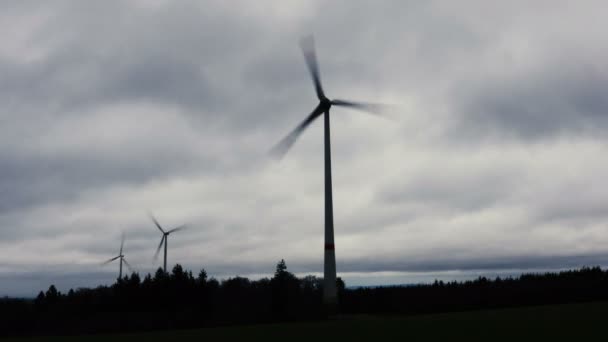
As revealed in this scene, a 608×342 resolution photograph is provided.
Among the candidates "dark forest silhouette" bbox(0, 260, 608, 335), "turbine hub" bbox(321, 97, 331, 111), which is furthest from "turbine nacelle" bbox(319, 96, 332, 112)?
"dark forest silhouette" bbox(0, 260, 608, 335)

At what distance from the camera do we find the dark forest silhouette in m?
68.2

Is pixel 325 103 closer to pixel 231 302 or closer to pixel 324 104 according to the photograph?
pixel 324 104

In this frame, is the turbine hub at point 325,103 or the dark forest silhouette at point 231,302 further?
the dark forest silhouette at point 231,302

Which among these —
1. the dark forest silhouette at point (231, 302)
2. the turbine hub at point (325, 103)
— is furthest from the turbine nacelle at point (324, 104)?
the dark forest silhouette at point (231, 302)

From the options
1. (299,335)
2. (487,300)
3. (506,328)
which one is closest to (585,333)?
(506,328)

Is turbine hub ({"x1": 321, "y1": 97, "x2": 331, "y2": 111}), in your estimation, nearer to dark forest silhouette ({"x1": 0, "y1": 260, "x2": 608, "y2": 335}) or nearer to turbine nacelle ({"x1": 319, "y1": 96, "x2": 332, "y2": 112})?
turbine nacelle ({"x1": 319, "y1": 96, "x2": 332, "y2": 112})

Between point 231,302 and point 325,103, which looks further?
point 231,302

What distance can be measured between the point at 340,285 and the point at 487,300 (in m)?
75.8

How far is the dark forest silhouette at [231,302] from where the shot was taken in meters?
68.2

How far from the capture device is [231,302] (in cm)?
10256

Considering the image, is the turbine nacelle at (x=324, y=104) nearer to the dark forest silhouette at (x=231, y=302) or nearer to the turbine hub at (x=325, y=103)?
the turbine hub at (x=325, y=103)

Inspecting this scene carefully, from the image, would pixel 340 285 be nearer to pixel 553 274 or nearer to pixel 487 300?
pixel 553 274

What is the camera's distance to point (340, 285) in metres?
161

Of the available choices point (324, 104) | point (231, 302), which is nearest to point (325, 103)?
point (324, 104)
